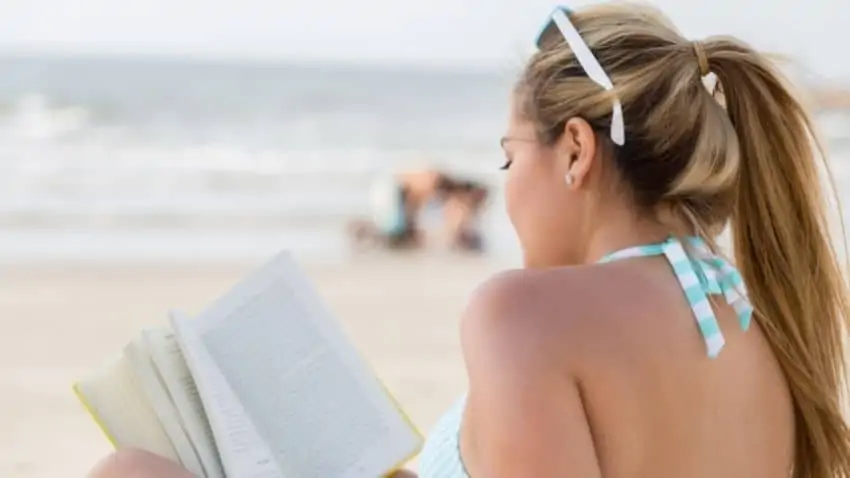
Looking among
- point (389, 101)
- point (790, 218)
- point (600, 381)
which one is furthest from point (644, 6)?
point (389, 101)

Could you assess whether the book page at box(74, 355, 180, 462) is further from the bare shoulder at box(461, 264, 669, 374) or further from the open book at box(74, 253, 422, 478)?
the bare shoulder at box(461, 264, 669, 374)

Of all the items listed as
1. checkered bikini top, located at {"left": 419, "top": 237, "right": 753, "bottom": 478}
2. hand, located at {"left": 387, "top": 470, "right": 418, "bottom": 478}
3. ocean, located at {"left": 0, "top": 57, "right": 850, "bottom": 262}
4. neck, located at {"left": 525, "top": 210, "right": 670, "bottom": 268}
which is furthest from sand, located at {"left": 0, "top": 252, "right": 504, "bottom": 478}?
neck, located at {"left": 525, "top": 210, "right": 670, "bottom": 268}

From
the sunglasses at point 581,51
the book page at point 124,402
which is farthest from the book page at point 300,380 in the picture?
the sunglasses at point 581,51

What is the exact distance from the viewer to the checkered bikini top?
1.39m

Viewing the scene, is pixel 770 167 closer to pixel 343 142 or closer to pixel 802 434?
pixel 802 434

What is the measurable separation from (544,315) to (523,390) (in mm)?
73

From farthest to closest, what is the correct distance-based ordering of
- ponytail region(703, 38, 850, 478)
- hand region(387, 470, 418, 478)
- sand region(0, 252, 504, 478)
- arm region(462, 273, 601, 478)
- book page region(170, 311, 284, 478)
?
sand region(0, 252, 504, 478), hand region(387, 470, 418, 478), book page region(170, 311, 284, 478), ponytail region(703, 38, 850, 478), arm region(462, 273, 601, 478)

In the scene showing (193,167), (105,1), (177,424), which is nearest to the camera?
(177,424)

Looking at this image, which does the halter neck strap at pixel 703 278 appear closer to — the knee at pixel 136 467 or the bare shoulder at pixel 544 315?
the bare shoulder at pixel 544 315

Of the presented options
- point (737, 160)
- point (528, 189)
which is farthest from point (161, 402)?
point (737, 160)

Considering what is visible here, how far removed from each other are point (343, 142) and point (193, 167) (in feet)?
9.96

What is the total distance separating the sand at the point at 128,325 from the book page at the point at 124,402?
177 centimetres

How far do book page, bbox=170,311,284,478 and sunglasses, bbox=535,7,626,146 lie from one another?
554mm

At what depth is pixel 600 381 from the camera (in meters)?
1.32
